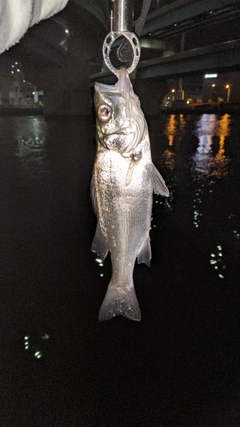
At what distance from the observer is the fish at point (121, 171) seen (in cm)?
125

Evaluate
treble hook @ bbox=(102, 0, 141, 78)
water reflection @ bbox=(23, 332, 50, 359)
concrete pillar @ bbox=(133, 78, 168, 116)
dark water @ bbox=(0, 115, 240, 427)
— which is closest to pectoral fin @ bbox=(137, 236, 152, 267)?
treble hook @ bbox=(102, 0, 141, 78)

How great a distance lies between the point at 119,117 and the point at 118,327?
2.82 m

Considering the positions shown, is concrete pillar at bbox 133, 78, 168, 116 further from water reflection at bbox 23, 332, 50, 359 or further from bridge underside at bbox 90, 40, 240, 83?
water reflection at bbox 23, 332, 50, 359

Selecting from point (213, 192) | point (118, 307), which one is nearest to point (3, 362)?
point (118, 307)

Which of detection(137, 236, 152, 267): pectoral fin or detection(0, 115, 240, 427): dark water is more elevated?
detection(137, 236, 152, 267): pectoral fin

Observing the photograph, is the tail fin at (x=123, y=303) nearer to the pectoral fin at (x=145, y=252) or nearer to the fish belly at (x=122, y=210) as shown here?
the fish belly at (x=122, y=210)

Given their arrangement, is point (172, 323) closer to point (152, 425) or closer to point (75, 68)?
point (152, 425)

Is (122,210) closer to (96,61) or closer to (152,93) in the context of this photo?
(96,61)

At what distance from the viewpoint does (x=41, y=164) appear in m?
11.5

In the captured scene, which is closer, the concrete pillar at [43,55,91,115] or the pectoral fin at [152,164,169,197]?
the pectoral fin at [152,164,169,197]

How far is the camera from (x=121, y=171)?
1.30m

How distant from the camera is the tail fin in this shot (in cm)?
149

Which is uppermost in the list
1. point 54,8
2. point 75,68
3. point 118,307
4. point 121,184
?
point 75,68

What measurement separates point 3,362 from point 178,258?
113 inches
